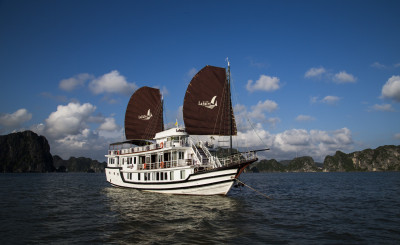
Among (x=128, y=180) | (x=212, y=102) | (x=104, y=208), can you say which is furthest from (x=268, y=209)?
(x=128, y=180)

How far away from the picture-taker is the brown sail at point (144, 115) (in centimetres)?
3872

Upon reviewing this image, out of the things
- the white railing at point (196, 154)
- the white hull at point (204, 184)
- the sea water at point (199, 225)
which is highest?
the white railing at point (196, 154)

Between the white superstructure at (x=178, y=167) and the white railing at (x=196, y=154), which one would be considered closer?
the white superstructure at (x=178, y=167)

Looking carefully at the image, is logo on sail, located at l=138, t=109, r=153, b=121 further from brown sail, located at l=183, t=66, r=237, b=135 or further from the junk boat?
brown sail, located at l=183, t=66, r=237, b=135

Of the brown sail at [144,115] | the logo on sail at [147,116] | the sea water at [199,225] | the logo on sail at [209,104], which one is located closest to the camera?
the sea water at [199,225]

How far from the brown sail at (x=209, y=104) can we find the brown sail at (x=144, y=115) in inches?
384

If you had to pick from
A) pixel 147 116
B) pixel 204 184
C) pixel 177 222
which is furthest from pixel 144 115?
pixel 177 222

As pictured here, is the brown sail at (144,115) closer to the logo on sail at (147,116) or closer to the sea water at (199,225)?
the logo on sail at (147,116)

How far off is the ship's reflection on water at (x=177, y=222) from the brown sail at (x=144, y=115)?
724 inches

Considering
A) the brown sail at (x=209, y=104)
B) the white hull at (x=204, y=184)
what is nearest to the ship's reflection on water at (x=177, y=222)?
the white hull at (x=204, y=184)

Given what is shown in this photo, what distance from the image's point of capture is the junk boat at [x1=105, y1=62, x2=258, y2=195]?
78.5 feet

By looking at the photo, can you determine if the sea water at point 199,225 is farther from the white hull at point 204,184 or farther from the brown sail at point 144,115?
the brown sail at point 144,115

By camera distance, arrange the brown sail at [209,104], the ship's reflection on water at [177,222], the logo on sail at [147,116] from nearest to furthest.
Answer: the ship's reflection on water at [177,222] < the brown sail at [209,104] < the logo on sail at [147,116]

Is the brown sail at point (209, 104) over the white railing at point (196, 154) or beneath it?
over
